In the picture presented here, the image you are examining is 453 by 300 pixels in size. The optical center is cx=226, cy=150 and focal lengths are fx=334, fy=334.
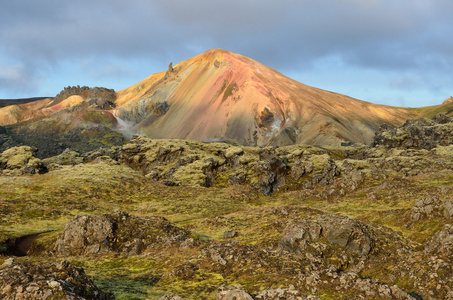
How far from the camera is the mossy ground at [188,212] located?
2170 centimetres

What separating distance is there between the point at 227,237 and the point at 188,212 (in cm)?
2552

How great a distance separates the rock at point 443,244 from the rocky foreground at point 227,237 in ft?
0.34

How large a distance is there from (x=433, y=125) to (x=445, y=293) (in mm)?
119951

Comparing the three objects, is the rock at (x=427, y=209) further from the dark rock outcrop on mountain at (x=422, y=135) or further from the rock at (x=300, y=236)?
the dark rock outcrop on mountain at (x=422, y=135)

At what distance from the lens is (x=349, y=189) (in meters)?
64.4

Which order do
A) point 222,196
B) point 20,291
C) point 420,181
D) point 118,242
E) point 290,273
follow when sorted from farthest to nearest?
point 222,196 < point 420,181 < point 118,242 < point 290,273 < point 20,291

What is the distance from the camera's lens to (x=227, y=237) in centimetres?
3597

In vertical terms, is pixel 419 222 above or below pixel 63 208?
above

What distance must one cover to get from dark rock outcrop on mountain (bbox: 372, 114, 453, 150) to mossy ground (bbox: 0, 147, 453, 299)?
5069 cm

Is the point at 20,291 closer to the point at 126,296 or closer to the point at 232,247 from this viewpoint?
the point at 126,296

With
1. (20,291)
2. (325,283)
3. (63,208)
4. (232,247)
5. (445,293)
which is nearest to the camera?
(20,291)

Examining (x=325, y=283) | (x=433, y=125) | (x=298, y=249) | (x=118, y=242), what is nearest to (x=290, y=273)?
(x=325, y=283)

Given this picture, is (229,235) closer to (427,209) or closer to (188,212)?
(427,209)

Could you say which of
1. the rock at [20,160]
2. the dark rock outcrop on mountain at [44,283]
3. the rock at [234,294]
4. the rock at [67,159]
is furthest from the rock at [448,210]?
the rock at [67,159]
